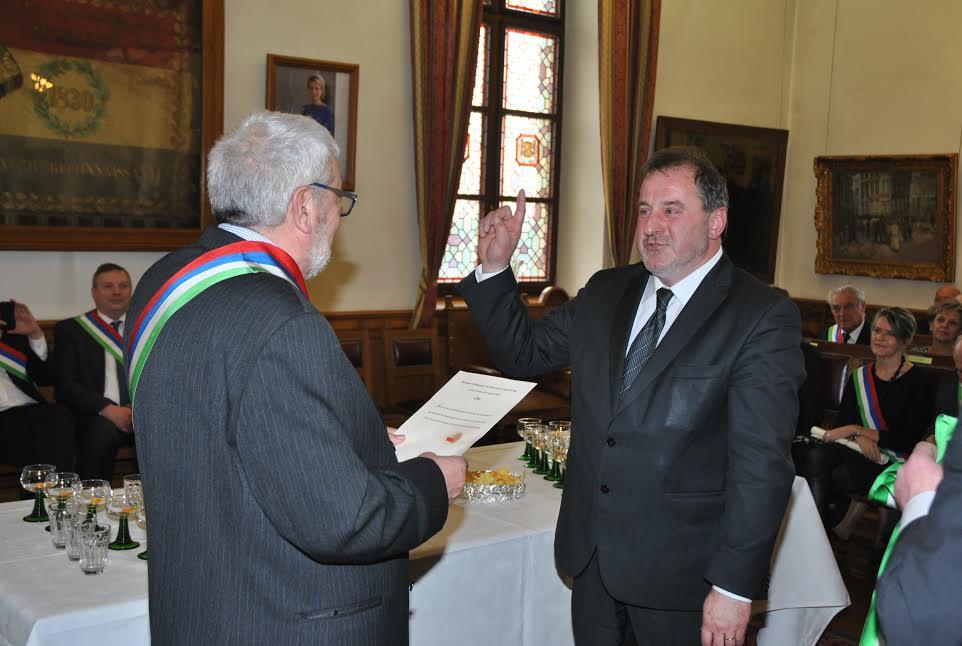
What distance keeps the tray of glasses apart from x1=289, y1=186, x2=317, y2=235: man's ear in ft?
5.03

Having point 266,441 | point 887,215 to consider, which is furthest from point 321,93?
point 266,441

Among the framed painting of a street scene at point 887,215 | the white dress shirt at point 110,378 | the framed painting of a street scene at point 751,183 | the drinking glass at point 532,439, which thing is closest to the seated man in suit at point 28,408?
the white dress shirt at point 110,378

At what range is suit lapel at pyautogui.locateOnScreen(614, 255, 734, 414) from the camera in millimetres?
2266

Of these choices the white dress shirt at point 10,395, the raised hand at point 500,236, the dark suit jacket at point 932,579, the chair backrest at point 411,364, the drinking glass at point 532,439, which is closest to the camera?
the dark suit jacket at point 932,579

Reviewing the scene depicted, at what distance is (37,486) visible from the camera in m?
2.83

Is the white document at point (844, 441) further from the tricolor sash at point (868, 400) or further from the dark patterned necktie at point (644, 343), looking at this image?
the dark patterned necktie at point (644, 343)

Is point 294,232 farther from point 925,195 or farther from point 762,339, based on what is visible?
point 925,195

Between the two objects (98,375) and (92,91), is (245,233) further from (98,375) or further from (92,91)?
(92,91)

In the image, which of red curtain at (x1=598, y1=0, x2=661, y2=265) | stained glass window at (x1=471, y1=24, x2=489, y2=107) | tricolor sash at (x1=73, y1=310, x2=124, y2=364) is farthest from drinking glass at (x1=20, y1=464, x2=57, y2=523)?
red curtain at (x1=598, y1=0, x2=661, y2=265)

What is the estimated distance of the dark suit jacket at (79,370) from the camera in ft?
17.6

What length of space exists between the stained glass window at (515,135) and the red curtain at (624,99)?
60 cm

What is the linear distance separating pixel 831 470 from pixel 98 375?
13.1 ft

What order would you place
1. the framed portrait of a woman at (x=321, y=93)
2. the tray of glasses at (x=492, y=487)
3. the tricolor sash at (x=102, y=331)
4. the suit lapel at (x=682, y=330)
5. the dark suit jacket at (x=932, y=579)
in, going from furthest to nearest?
the framed portrait of a woman at (x=321, y=93) → the tricolor sash at (x=102, y=331) → the tray of glasses at (x=492, y=487) → the suit lapel at (x=682, y=330) → the dark suit jacket at (x=932, y=579)

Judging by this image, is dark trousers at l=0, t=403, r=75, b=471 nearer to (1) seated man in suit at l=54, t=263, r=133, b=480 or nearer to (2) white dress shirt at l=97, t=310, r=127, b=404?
(1) seated man in suit at l=54, t=263, r=133, b=480
